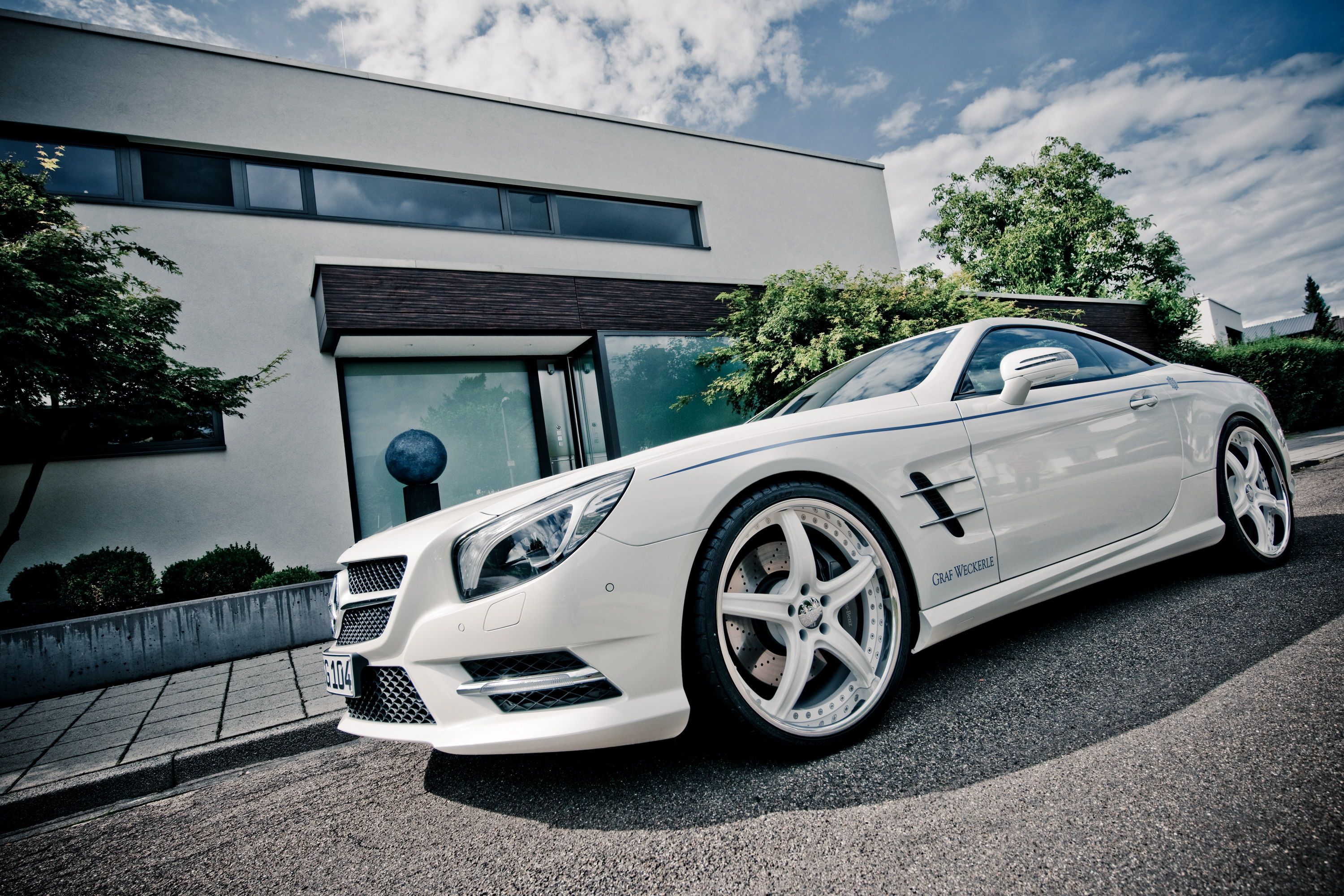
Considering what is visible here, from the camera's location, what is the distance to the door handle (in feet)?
8.84

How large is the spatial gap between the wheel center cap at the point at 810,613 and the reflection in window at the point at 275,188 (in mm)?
8804

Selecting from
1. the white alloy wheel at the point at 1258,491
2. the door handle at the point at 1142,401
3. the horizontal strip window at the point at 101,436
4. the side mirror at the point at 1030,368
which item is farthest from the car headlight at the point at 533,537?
the horizontal strip window at the point at 101,436

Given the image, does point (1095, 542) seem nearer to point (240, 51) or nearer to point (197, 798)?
point (197, 798)

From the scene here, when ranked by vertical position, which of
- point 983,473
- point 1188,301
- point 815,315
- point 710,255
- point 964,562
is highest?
point 710,255

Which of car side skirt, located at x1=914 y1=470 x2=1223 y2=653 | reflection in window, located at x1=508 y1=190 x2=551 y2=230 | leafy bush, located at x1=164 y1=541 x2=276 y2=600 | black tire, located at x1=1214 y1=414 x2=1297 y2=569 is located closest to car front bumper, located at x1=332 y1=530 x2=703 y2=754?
car side skirt, located at x1=914 y1=470 x2=1223 y2=653

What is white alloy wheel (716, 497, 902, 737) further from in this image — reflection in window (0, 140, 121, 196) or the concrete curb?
reflection in window (0, 140, 121, 196)

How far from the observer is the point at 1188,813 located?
4.32 ft

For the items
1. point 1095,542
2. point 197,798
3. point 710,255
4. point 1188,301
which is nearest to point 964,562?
point 1095,542

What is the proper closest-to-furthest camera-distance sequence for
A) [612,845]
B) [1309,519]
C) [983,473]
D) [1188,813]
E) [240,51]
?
1. [1188,813]
2. [612,845]
3. [983,473]
4. [1309,519]
5. [240,51]

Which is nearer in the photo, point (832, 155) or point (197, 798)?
point (197, 798)

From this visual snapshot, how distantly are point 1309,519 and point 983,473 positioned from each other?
3756mm

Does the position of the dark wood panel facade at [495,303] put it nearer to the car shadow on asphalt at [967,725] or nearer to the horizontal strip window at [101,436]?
the horizontal strip window at [101,436]

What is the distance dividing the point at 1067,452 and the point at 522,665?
7.03 ft

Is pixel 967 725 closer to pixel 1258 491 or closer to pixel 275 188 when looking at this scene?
pixel 1258 491
